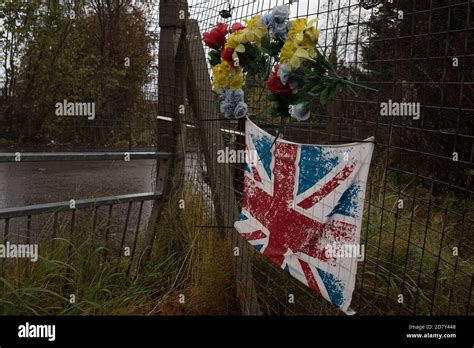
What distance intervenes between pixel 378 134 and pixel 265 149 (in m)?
0.65

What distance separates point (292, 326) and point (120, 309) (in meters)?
1.21

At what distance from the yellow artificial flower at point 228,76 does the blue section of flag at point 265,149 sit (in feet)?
1.04

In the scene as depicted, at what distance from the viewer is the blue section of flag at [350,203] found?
1.97 m

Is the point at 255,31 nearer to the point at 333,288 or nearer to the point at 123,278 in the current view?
the point at 333,288

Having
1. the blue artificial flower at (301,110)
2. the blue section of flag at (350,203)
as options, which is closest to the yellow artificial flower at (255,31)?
the blue artificial flower at (301,110)

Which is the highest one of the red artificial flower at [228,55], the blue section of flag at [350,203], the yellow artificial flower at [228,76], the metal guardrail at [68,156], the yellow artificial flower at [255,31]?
the yellow artificial flower at [255,31]

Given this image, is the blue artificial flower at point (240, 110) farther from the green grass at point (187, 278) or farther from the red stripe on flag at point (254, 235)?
the green grass at point (187, 278)

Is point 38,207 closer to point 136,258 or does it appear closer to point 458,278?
point 136,258

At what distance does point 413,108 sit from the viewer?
6.86ft

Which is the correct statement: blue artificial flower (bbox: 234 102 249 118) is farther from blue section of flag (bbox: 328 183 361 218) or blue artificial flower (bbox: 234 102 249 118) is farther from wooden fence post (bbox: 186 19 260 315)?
blue section of flag (bbox: 328 183 361 218)

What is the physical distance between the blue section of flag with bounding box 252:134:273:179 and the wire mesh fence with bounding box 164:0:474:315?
108 millimetres

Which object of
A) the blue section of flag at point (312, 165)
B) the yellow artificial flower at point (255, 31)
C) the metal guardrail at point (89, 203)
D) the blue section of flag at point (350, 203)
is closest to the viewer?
the blue section of flag at point (350, 203)

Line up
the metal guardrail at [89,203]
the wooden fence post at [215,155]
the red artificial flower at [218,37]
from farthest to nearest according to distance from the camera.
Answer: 1. the wooden fence post at [215,155]
2. the red artificial flower at [218,37]
3. the metal guardrail at [89,203]

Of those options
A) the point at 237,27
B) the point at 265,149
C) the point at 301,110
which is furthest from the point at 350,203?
the point at 237,27
